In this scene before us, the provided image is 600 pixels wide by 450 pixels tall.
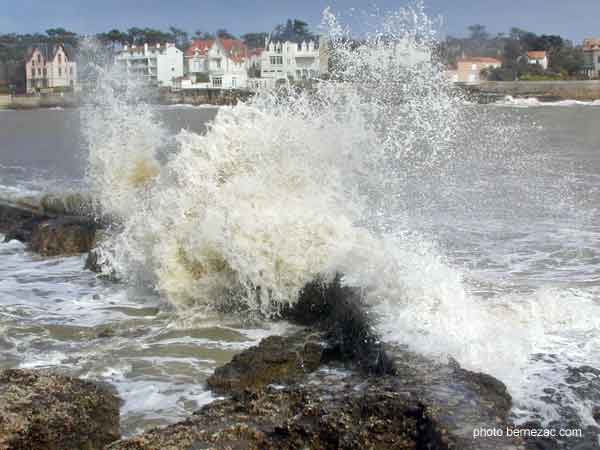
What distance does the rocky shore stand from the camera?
405 cm

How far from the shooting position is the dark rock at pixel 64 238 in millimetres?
10500

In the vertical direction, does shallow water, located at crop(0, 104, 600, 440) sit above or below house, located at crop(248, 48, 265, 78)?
below

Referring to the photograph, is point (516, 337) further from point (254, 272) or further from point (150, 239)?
point (150, 239)

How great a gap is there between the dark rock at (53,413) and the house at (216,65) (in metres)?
86.3

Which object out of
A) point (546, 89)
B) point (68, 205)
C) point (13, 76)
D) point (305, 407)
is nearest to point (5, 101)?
point (13, 76)

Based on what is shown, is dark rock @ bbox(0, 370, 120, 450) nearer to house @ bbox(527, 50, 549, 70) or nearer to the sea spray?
the sea spray

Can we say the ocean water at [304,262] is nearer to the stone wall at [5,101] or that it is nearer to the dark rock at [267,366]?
the dark rock at [267,366]

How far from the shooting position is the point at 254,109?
340 inches

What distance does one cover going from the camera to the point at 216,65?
93.9m

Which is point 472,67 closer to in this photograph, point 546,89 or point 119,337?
point 546,89

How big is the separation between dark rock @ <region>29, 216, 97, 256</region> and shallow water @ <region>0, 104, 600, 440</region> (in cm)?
26

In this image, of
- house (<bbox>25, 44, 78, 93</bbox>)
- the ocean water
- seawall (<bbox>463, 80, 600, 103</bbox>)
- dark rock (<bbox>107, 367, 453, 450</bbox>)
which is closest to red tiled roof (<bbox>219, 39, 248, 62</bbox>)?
house (<bbox>25, 44, 78, 93</bbox>)

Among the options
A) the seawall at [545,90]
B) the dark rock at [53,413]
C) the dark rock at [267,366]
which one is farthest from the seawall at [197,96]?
the dark rock at [53,413]

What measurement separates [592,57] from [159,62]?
51.2 meters
